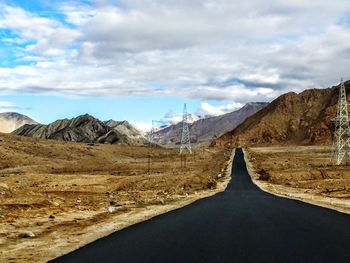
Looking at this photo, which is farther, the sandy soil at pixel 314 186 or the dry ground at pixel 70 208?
the sandy soil at pixel 314 186

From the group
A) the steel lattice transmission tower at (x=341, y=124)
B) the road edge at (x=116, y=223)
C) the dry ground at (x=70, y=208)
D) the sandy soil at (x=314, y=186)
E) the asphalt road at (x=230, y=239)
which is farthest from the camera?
the steel lattice transmission tower at (x=341, y=124)

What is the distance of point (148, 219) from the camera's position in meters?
28.4

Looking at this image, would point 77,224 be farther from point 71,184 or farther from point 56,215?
point 71,184

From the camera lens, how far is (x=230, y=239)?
20938 mm

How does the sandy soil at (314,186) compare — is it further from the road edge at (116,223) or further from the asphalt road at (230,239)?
the road edge at (116,223)

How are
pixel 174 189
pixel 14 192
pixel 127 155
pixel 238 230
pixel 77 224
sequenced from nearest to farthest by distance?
pixel 238 230
pixel 77 224
pixel 14 192
pixel 174 189
pixel 127 155

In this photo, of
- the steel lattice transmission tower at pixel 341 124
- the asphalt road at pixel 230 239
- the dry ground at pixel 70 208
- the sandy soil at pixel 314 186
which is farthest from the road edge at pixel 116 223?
the steel lattice transmission tower at pixel 341 124

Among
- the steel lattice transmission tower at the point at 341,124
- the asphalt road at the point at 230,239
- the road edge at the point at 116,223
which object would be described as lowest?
the road edge at the point at 116,223

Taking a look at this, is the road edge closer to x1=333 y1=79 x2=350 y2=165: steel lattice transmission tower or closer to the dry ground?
the dry ground

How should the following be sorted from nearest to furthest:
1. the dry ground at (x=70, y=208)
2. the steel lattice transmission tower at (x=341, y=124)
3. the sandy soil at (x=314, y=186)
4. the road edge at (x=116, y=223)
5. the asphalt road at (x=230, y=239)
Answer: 1. the asphalt road at (x=230, y=239)
2. the road edge at (x=116, y=223)
3. the dry ground at (x=70, y=208)
4. the sandy soil at (x=314, y=186)
5. the steel lattice transmission tower at (x=341, y=124)

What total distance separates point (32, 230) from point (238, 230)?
9.96 meters

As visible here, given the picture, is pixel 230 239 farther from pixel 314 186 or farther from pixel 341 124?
pixel 341 124

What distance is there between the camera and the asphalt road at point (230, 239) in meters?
17.3

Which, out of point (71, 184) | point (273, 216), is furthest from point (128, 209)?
point (71, 184)
